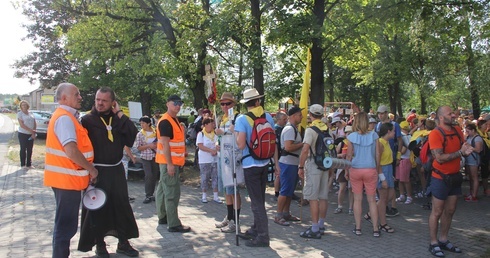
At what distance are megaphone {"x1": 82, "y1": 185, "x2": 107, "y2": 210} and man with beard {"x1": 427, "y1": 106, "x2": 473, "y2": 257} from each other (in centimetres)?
422


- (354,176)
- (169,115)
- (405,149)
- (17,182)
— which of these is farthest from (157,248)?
(17,182)

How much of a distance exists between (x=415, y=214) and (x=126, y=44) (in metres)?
11.7

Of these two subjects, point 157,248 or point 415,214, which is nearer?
point 157,248

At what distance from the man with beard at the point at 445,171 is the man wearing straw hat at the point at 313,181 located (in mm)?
1516

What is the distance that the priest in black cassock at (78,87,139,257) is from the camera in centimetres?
482

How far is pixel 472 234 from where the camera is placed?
6.27 m

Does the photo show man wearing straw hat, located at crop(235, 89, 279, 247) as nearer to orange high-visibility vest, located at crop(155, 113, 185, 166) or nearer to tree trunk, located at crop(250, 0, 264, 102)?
orange high-visibility vest, located at crop(155, 113, 185, 166)

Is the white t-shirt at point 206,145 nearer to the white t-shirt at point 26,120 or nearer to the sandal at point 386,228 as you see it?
the sandal at point 386,228

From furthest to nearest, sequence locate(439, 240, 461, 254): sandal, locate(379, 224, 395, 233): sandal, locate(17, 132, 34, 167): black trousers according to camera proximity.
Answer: locate(17, 132, 34, 167): black trousers
locate(379, 224, 395, 233): sandal
locate(439, 240, 461, 254): sandal

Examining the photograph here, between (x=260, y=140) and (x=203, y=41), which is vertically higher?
(x=203, y=41)

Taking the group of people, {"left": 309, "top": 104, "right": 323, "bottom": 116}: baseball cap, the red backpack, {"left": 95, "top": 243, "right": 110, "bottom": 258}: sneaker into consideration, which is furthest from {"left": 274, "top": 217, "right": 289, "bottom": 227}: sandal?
{"left": 95, "top": 243, "right": 110, "bottom": 258}: sneaker

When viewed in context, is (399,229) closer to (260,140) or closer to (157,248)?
(260,140)

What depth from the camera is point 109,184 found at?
4.91 m

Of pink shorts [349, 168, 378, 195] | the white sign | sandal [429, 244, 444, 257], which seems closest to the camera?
sandal [429, 244, 444, 257]
